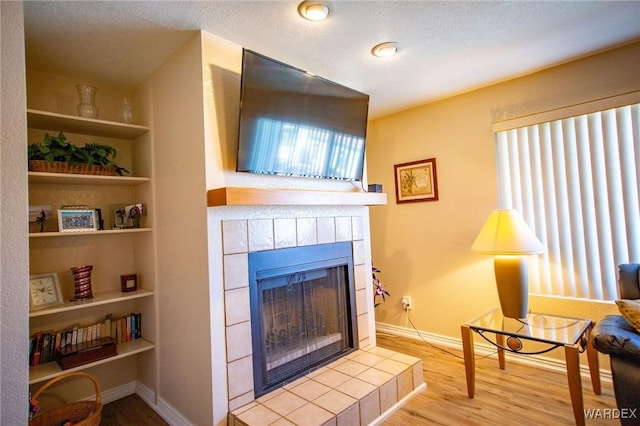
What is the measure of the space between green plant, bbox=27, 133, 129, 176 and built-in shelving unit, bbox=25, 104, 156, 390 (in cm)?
11

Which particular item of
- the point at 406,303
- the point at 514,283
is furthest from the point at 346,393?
the point at 406,303

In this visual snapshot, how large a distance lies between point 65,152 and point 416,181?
2.76 meters

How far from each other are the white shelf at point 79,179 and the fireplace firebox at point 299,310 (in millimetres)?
1042

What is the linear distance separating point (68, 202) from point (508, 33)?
2995mm

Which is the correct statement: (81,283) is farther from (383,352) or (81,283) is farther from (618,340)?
(618,340)

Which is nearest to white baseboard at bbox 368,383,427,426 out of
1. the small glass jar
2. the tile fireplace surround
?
the tile fireplace surround

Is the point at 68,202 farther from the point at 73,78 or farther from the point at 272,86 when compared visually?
the point at 272,86

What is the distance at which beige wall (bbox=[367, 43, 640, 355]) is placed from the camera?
229cm

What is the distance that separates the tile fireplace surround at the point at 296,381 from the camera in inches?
66.8

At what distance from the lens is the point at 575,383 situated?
1.69 meters

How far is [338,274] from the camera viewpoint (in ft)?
7.97

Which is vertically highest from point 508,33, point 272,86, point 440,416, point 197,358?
point 508,33

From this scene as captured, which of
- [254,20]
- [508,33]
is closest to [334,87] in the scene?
[254,20]

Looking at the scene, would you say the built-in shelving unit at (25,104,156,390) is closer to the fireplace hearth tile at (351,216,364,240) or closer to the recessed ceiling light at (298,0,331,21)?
the recessed ceiling light at (298,0,331,21)
